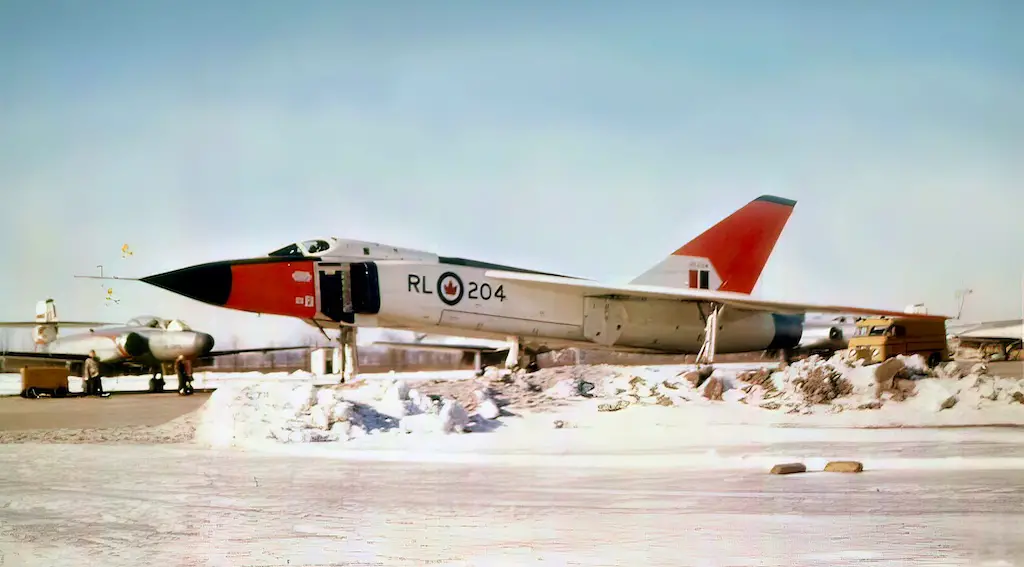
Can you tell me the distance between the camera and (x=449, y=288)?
41.0 feet

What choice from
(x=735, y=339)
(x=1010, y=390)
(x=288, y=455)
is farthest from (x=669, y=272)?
(x=288, y=455)

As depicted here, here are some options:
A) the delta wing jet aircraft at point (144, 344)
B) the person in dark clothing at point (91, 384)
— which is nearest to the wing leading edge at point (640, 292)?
the person in dark clothing at point (91, 384)

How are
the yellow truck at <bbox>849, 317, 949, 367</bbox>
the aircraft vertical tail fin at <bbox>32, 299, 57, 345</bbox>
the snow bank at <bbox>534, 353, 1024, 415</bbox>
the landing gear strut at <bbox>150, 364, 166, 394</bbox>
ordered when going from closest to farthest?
the aircraft vertical tail fin at <bbox>32, 299, 57, 345</bbox> < the snow bank at <bbox>534, 353, 1024, 415</bbox> < the yellow truck at <bbox>849, 317, 949, 367</bbox> < the landing gear strut at <bbox>150, 364, 166, 394</bbox>

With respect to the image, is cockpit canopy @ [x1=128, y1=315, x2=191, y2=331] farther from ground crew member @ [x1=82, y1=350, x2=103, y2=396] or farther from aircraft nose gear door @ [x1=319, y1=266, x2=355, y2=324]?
aircraft nose gear door @ [x1=319, y1=266, x2=355, y2=324]

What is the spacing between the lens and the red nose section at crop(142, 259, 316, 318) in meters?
10.3

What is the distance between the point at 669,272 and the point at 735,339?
1.83 meters

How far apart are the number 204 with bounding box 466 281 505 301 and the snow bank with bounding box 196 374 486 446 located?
3.39 meters

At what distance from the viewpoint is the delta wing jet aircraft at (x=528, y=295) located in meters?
11.1

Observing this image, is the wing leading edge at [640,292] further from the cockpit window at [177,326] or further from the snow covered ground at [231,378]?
the cockpit window at [177,326]

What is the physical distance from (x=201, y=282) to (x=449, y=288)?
148 inches

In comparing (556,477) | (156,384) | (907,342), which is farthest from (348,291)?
(907,342)

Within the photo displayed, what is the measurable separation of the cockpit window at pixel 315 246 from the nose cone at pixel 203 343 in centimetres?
881

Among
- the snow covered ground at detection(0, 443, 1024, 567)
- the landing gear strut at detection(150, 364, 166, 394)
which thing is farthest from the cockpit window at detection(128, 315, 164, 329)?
the snow covered ground at detection(0, 443, 1024, 567)

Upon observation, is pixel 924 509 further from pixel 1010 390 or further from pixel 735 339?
pixel 735 339
